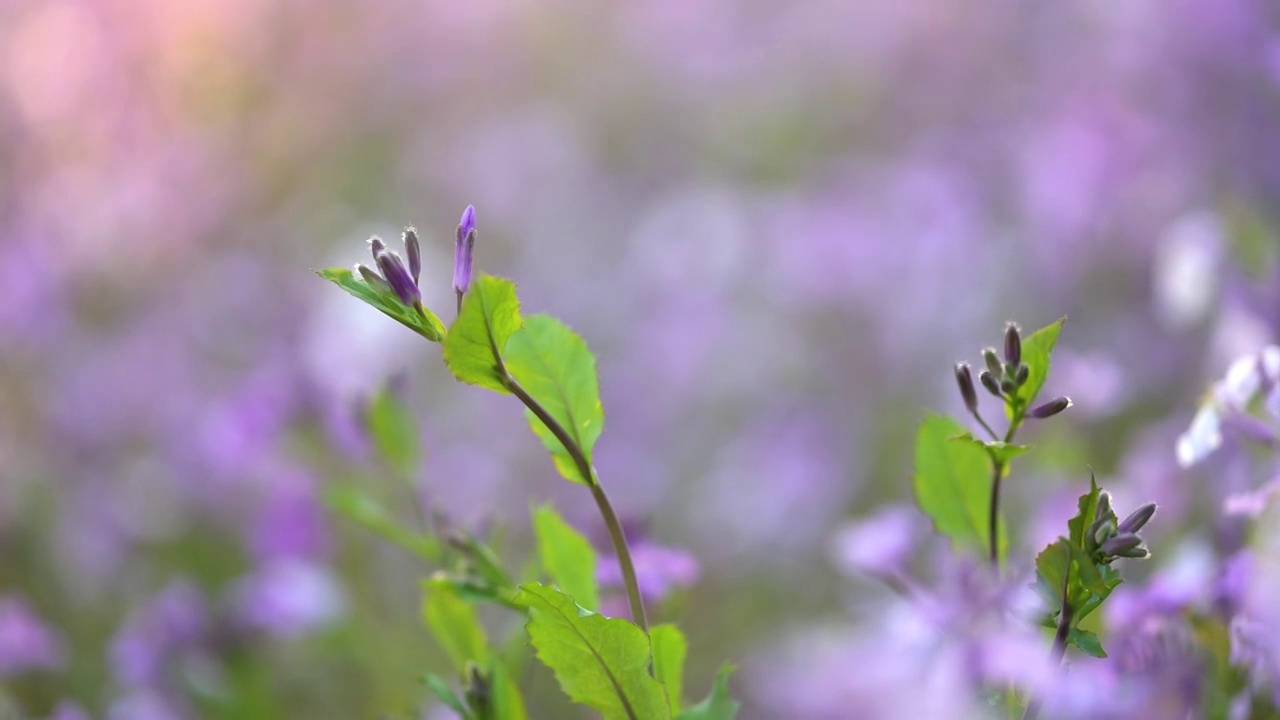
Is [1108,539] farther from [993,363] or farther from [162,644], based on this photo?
[162,644]

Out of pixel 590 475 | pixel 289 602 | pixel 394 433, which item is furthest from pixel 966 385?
pixel 289 602

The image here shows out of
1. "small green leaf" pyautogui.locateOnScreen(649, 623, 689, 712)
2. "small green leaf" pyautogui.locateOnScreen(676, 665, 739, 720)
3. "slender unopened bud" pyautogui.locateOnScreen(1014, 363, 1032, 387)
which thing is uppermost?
"slender unopened bud" pyautogui.locateOnScreen(1014, 363, 1032, 387)

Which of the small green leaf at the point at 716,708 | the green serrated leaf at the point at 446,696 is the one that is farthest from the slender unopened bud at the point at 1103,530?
the green serrated leaf at the point at 446,696

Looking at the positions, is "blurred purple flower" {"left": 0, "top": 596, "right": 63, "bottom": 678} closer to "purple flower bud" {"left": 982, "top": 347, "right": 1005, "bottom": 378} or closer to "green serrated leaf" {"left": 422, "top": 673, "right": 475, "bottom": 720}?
"green serrated leaf" {"left": 422, "top": 673, "right": 475, "bottom": 720}

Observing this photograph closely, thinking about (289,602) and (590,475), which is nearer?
(590,475)

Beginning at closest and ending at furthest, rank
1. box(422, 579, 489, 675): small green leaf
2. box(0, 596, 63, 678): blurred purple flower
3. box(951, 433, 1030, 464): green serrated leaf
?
box(951, 433, 1030, 464): green serrated leaf < box(422, 579, 489, 675): small green leaf < box(0, 596, 63, 678): blurred purple flower

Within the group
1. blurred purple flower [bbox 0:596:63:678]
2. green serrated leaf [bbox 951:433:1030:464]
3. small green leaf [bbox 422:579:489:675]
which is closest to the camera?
green serrated leaf [bbox 951:433:1030:464]

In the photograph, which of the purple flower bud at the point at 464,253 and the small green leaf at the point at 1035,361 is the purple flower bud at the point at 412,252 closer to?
the purple flower bud at the point at 464,253

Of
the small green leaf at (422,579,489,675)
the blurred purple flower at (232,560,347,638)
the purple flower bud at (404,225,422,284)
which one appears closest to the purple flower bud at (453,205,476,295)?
the purple flower bud at (404,225,422,284)
